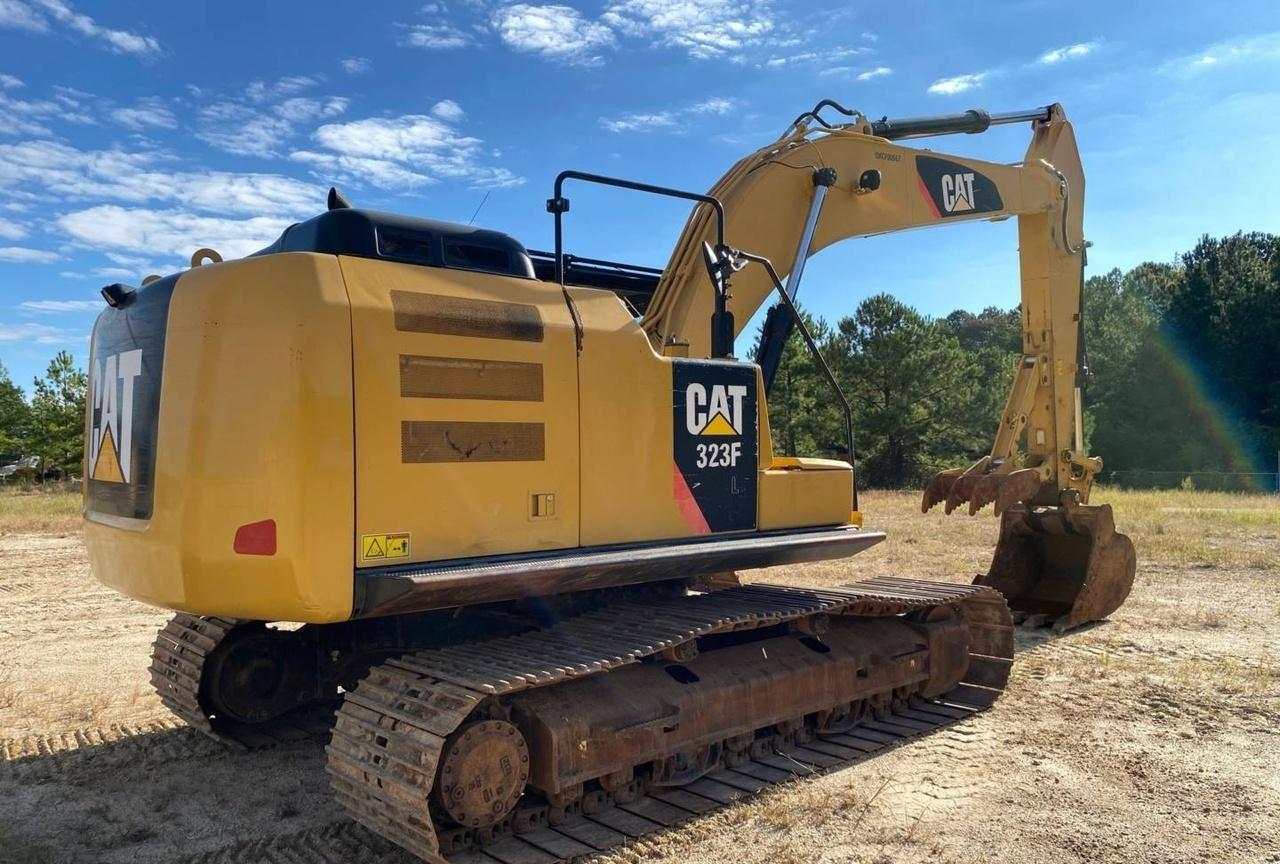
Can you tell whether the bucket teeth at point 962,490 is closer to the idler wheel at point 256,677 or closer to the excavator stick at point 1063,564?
the excavator stick at point 1063,564

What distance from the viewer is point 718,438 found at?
17.7 feet

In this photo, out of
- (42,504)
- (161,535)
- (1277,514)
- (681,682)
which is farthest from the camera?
(42,504)

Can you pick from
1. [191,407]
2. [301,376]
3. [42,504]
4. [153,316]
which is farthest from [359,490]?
[42,504]

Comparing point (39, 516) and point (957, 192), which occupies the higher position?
point (957, 192)

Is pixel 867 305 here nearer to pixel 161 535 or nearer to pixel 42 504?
pixel 42 504

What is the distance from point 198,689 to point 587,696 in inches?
93.6

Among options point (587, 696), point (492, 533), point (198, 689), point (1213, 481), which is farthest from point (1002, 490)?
point (1213, 481)

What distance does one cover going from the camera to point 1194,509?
2181 centimetres

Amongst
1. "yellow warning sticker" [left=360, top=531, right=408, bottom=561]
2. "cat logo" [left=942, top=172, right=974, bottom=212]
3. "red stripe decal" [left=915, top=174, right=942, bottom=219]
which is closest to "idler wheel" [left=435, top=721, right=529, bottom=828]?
"yellow warning sticker" [left=360, top=531, right=408, bottom=561]

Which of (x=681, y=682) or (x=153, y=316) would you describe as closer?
(x=153, y=316)

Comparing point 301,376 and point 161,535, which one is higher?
point 301,376

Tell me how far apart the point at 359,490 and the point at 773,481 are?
2598mm

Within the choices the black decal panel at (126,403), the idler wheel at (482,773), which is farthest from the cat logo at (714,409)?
the black decal panel at (126,403)

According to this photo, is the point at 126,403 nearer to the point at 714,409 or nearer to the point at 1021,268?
the point at 714,409
